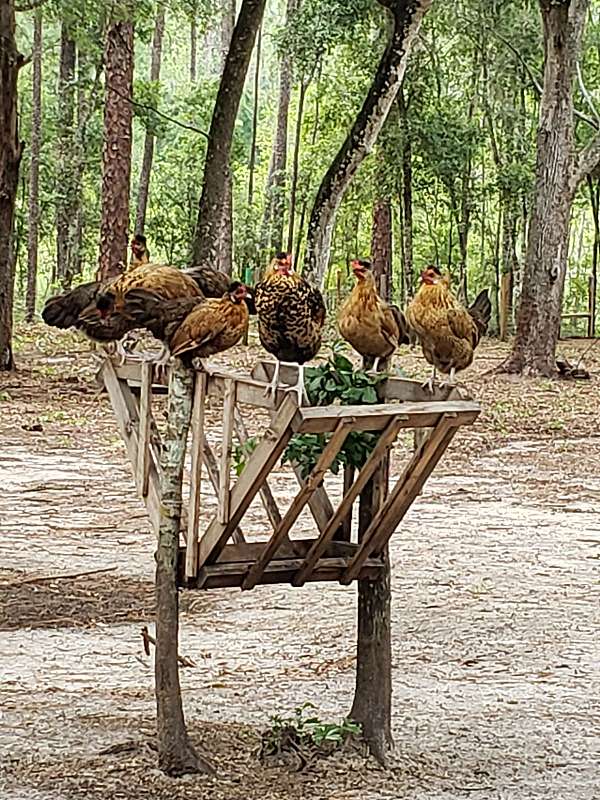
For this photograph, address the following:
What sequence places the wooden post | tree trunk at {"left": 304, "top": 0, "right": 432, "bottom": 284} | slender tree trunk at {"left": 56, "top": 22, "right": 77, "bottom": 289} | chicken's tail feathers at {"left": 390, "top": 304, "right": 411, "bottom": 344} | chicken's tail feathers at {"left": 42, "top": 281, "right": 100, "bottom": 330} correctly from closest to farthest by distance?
the wooden post, chicken's tail feathers at {"left": 42, "top": 281, "right": 100, "bottom": 330}, chicken's tail feathers at {"left": 390, "top": 304, "right": 411, "bottom": 344}, tree trunk at {"left": 304, "top": 0, "right": 432, "bottom": 284}, slender tree trunk at {"left": 56, "top": 22, "right": 77, "bottom": 289}

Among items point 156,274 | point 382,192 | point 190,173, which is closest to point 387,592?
point 156,274

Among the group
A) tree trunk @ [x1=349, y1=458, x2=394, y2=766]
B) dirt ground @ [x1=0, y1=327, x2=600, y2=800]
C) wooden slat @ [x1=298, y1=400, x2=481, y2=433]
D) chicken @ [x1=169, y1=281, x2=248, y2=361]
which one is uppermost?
chicken @ [x1=169, y1=281, x2=248, y2=361]

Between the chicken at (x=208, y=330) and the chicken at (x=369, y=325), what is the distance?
137cm

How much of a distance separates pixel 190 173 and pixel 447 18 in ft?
26.1

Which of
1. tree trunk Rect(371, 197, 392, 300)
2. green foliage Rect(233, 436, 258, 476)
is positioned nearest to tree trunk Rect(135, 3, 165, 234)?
tree trunk Rect(371, 197, 392, 300)

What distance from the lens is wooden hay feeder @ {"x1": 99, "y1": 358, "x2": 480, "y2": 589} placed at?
4406 mm

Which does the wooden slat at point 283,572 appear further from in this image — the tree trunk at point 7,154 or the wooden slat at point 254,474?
the tree trunk at point 7,154

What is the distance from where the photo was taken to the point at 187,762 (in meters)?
4.51

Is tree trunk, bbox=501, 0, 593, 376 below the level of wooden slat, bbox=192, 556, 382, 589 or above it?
above

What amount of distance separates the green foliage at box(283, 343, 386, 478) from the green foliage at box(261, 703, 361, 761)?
96 centimetres

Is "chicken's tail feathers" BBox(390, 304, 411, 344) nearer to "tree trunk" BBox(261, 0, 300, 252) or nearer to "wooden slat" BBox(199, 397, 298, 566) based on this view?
"wooden slat" BBox(199, 397, 298, 566)

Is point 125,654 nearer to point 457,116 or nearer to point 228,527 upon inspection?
point 228,527

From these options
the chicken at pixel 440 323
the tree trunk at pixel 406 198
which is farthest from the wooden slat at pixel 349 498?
the tree trunk at pixel 406 198

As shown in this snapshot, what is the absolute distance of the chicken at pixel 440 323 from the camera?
6.50 meters
